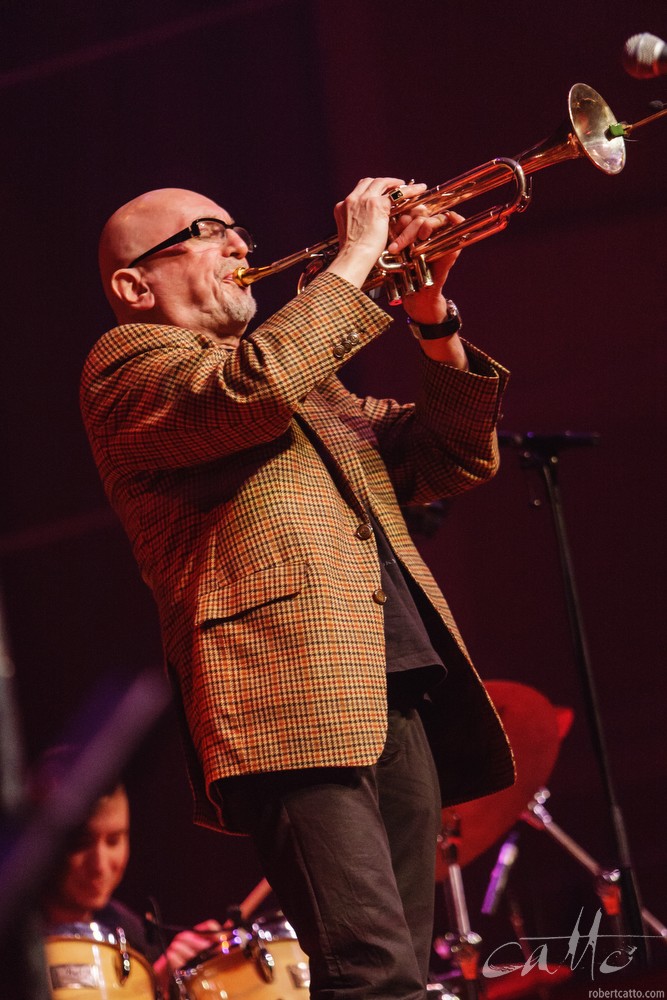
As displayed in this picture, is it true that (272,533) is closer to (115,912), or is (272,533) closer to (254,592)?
(254,592)

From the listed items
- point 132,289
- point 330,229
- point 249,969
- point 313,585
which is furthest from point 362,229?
point 330,229

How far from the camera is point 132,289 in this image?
7.50 feet

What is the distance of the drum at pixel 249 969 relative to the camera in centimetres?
277

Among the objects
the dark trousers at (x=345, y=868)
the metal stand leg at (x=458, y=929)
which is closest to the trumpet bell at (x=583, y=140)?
the dark trousers at (x=345, y=868)

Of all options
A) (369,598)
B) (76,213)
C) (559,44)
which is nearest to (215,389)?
(369,598)

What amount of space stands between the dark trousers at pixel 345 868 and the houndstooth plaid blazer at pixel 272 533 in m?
0.06

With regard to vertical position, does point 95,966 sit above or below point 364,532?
below

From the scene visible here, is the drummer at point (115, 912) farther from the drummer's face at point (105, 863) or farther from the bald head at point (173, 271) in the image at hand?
the bald head at point (173, 271)

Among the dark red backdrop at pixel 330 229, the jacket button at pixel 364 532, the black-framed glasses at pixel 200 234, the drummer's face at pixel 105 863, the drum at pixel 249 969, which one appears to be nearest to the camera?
the jacket button at pixel 364 532

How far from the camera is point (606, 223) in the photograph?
425 cm

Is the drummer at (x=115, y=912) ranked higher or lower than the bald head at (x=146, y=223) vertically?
lower

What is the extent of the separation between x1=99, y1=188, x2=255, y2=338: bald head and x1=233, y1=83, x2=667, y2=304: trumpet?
0.07 metres

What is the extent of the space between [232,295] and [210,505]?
0.53m

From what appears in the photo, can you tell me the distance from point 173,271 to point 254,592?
2.66 feet
